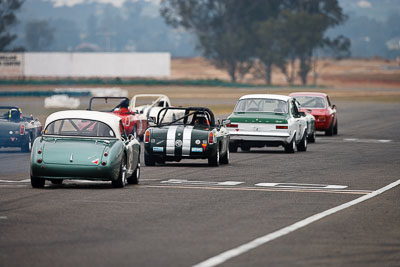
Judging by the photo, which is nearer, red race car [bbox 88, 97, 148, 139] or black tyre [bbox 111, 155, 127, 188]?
black tyre [bbox 111, 155, 127, 188]

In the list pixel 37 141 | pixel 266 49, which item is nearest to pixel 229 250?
pixel 37 141

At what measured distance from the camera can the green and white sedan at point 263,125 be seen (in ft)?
80.5

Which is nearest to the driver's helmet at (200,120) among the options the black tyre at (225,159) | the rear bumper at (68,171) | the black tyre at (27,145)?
the black tyre at (225,159)

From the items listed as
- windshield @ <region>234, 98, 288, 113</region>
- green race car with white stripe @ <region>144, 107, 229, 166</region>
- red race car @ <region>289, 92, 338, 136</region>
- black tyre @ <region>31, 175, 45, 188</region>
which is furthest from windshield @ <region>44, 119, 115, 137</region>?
red race car @ <region>289, 92, 338, 136</region>

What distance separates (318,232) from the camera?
10977 mm

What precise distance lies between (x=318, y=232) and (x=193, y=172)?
28.5 ft

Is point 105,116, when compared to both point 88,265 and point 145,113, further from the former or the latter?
point 145,113

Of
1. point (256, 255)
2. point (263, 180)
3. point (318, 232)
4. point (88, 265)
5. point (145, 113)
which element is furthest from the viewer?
point (145, 113)

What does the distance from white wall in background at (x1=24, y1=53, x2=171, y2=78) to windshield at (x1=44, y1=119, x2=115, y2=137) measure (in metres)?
104

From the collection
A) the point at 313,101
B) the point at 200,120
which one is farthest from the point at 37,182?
the point at 313,101

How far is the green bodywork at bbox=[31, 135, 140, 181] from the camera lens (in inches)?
609

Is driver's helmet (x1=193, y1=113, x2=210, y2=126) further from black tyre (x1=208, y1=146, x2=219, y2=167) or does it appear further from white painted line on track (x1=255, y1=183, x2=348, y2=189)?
white painted line on track (x1=255, y1=183, x2=348, y2=189)

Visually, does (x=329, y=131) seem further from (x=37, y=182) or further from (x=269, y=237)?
(x=269, y=237)

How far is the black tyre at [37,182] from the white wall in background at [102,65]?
104567 millimetres
